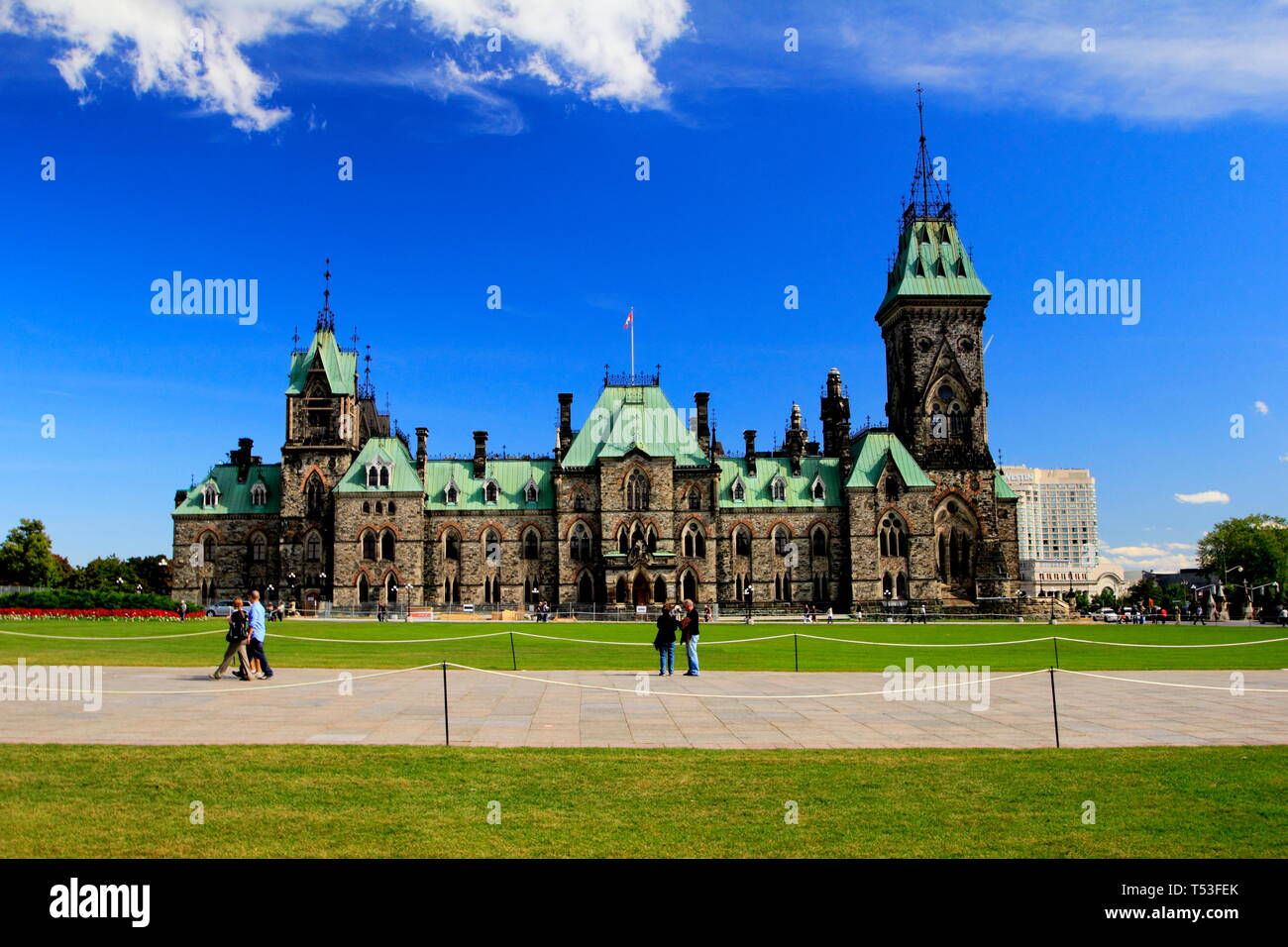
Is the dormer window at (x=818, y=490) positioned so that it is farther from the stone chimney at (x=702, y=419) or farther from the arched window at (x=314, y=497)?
the arched window at (x=314, y=497)

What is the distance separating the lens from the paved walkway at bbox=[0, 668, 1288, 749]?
14719mm

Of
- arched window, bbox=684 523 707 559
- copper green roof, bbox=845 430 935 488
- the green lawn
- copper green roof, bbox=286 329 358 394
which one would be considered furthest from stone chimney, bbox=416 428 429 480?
the green lawn

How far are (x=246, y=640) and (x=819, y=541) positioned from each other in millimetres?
59953

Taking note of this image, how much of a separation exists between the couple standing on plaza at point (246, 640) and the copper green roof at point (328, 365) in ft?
191

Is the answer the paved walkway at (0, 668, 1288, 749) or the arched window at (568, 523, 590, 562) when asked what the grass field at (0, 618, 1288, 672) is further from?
the arched window at (568, 523, 590, 562)

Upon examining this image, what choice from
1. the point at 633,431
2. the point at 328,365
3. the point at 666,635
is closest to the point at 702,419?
the point at 633,431

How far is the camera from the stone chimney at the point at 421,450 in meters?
80.1

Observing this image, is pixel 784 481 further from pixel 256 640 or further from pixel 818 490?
pixel 256 640

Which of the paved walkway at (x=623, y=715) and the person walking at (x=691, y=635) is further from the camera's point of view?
the person walking at (x=691, y=635)

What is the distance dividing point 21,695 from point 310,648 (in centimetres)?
1726

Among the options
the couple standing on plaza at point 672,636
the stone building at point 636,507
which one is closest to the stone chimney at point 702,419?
the stone building at point 636,507
